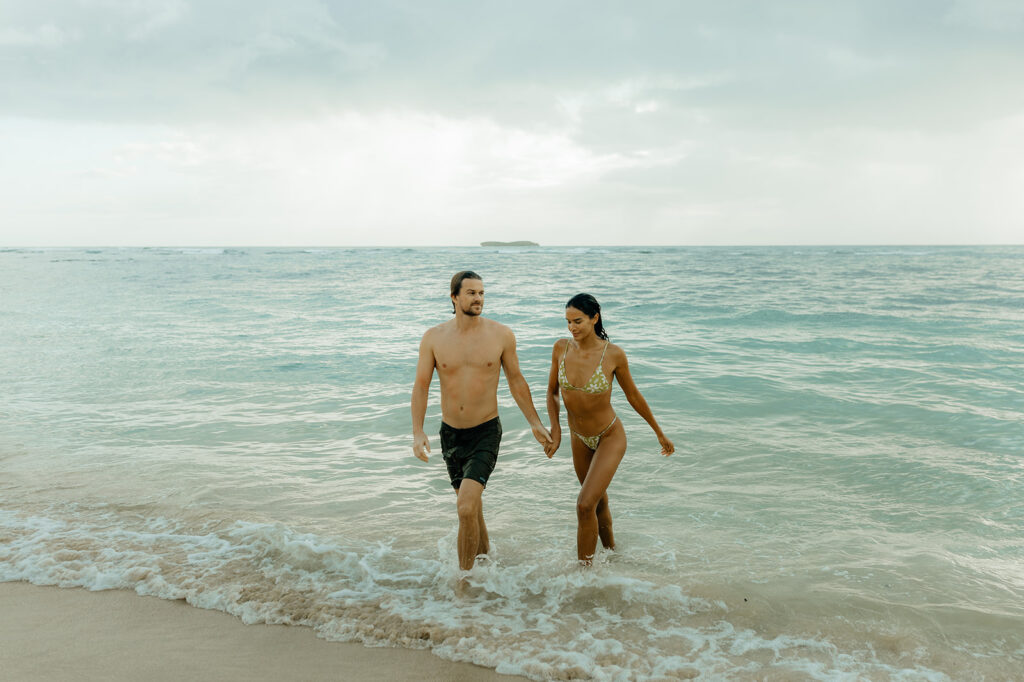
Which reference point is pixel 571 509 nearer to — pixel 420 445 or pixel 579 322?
pixel 420 445

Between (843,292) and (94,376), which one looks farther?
(843,292)

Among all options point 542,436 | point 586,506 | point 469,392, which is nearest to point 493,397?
point 469,392

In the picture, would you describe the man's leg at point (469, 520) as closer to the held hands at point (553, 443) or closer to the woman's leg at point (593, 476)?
the held hands at point (553, 443)

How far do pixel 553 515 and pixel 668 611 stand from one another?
1.78 meters

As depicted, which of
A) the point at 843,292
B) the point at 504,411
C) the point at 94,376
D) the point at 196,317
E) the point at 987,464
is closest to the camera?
the point at 987,464

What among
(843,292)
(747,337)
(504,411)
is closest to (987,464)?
(504,411)

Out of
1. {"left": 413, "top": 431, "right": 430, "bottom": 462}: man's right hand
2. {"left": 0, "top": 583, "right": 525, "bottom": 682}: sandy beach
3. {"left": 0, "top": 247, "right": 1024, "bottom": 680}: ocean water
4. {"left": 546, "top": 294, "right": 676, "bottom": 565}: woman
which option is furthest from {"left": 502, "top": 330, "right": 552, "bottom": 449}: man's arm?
{"left": 0, "top": 583, "right": 525, "bottom": 682}: sandy beach

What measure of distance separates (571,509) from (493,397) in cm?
205

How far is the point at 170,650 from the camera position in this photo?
3.89m

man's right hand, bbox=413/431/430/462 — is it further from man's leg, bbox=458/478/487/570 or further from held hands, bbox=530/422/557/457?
held hands, bbox=530/422/557/457

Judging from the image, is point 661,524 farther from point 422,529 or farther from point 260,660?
point 260,660

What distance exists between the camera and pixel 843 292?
2800 centimetres

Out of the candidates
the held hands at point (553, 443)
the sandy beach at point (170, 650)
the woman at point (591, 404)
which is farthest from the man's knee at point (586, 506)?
the sandy beach at point (170, 650)

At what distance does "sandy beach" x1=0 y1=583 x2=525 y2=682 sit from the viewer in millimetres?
3688
